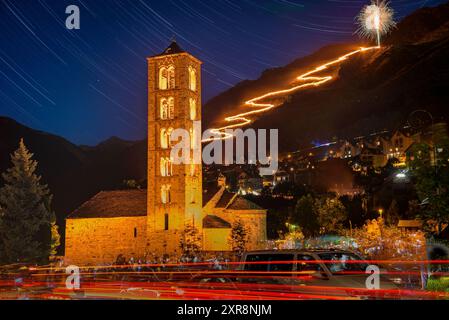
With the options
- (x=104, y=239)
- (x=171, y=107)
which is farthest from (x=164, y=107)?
(x=104, y=239)

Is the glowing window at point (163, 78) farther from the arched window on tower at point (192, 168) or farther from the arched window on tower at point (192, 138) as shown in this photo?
the arched window on tower at point (192, 168)

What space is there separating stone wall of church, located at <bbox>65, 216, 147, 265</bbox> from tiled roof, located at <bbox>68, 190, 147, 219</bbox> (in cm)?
59

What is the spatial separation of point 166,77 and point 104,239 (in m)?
19.8

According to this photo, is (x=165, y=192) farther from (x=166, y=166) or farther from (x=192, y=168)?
(x=192, y=168)

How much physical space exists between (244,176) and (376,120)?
65320 mm

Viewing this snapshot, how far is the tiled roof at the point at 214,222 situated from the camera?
62.4 meters

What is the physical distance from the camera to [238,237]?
194 feet

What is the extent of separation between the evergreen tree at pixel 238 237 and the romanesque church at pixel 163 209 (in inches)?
50.3

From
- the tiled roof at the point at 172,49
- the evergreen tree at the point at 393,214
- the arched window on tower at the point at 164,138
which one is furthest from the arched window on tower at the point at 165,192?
the evergreen tree at the point at 393,214

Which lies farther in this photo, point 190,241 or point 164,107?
point 164,107

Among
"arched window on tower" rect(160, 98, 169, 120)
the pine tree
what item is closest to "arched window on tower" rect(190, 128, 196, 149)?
"arched window on tower" rect(160, 98, 169, 120)

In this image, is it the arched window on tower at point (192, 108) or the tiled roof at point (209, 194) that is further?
the tiled roof at point (209, 194)
